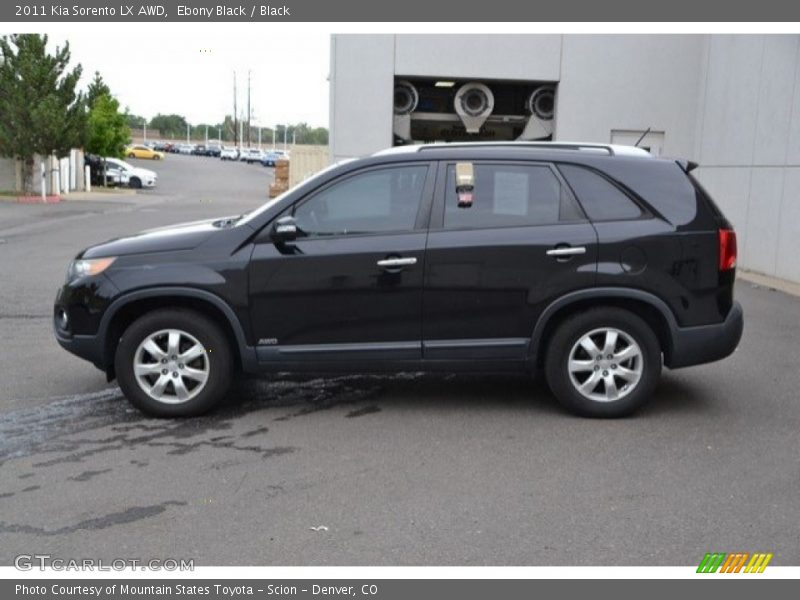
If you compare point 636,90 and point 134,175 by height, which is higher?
point 636,90

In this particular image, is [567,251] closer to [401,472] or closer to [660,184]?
[660,184]

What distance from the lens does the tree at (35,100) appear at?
3114cm

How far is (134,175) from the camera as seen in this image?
4572 cm

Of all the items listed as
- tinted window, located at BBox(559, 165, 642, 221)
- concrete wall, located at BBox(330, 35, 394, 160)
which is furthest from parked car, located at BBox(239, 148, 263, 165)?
tinted window, located at BBox(559, 165, 642, 221)

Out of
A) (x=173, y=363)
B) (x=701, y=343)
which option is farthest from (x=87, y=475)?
(x=701, y=343)

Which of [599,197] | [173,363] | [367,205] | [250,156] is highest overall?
[250,156]

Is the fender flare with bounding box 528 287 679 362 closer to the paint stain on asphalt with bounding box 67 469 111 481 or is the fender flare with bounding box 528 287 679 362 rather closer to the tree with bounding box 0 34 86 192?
the paint stain on asphalt with bounding box 67 469 111 481

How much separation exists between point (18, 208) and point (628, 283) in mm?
26684

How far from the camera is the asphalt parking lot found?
4254mm

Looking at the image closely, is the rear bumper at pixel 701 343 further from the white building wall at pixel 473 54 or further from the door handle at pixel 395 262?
the white building wall at pixel 473 54

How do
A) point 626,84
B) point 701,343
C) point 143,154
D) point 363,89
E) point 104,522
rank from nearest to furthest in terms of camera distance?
point 104,522 < point 701,343 < point 363,89 < point 626,84 < point 143,154

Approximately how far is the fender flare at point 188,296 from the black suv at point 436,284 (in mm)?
13

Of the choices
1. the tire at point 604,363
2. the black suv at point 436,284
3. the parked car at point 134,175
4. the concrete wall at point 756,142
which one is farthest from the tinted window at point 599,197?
the parked car at point 134,175

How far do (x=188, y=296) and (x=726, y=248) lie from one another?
3700 millimetres
